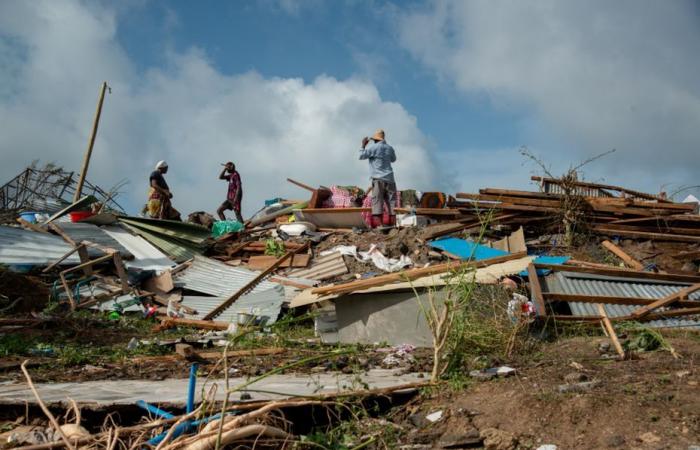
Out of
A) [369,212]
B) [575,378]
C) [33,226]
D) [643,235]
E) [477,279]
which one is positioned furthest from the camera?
[369,212]

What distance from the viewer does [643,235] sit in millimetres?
11477

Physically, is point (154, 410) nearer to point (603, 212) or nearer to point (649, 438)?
point (649, 438)

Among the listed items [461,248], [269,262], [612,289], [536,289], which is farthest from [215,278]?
[612,289]

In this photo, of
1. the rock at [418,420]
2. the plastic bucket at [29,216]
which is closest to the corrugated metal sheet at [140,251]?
the plastic bucket at [29,216]

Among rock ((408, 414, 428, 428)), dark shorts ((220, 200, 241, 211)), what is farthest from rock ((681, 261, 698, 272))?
dark shorts ((220, 200, 241, 211))

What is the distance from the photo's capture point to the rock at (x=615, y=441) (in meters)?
2.96

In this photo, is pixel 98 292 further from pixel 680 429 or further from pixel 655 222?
pixel 655 222

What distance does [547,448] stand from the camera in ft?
9.91

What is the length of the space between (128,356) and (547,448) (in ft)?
13.8

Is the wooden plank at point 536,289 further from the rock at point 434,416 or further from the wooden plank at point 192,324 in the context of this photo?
the wooden plank at point 192,324

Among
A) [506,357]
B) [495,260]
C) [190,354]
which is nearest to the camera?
[506,357]

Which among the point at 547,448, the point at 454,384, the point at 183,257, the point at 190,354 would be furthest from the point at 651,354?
the point at 183,257

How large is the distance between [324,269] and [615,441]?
26.9ft

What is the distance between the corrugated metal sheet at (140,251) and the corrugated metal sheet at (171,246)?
0.55ft
